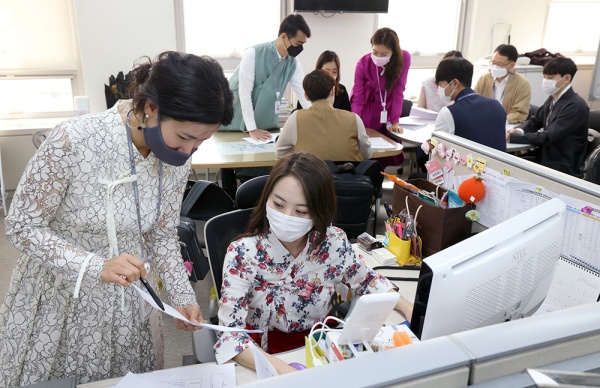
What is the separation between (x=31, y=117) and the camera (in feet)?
15.7

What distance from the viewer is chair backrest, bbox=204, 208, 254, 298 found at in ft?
5.80

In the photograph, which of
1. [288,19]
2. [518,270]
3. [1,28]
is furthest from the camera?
[1,28]

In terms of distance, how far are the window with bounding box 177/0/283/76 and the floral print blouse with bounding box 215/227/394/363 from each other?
384cm

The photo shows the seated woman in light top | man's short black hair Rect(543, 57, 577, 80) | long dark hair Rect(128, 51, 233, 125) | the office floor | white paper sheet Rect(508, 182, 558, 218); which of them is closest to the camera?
long dark hair Rect(128, 51, 233, 125)

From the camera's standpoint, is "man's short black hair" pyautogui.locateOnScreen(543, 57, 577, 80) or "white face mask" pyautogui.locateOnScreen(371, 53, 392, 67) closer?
"man's short black hair" pyautogui.locateOnScreen(543, 57, 577, 80)

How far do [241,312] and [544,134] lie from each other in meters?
3.15

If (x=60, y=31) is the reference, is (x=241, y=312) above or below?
below

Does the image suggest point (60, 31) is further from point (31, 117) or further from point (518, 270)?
point (518, 270)

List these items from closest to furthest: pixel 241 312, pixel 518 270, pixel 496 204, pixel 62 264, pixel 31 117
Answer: pixel 518 270 < pixel 62 264 < pixel 241 312 < pixel 496 204 < pixel 31 117

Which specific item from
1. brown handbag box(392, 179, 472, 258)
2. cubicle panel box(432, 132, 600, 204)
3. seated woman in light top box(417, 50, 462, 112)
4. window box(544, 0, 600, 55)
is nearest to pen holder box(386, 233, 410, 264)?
brown handbag box(392, 179, 472, 258)

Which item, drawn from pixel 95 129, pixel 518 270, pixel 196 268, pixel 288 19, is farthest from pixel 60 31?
pixel 518 270

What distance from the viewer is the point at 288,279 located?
1.62 m

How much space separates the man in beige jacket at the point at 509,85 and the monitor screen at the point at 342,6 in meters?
1.33

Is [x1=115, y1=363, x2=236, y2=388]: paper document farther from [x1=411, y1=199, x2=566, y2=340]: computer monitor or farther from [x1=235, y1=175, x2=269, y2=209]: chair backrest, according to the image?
[x1=235, y1=175, x2=269, y2=209]: chair backrest
